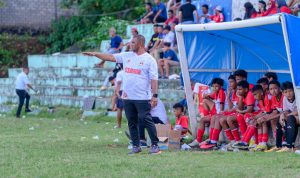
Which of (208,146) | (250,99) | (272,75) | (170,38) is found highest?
(170,38)

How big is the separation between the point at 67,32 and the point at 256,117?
23.3 metres

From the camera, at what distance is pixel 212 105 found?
16109 millimetres

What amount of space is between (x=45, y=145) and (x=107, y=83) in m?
12.3

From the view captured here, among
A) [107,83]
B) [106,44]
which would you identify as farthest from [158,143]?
[106,44]

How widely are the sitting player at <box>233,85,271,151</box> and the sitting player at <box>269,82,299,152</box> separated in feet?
1.39

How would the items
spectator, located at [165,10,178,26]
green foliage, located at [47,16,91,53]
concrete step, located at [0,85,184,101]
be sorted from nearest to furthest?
concrete step, located at [0,85,184,101] → spectator, located at [165,10,178,26] → green foliage, located at [47,16,91,53]

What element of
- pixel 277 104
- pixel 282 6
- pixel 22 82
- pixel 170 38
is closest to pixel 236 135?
pixel 277 104

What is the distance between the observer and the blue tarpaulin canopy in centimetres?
1476

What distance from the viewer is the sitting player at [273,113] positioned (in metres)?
14.4

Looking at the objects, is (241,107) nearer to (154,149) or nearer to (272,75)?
(272,75)

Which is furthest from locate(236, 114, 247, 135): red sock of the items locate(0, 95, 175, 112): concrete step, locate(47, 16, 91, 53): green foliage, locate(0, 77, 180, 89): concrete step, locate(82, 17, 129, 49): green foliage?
locate(47, 16, 91, 53): green foliage

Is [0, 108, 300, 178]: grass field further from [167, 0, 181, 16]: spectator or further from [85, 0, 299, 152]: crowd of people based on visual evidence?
[167, 0, 181, 16]: spectator

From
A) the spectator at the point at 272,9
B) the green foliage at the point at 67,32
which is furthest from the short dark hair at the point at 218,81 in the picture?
the green foliage at the point at 67,32

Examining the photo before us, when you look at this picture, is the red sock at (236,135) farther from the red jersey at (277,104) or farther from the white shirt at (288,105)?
the white shirt at (288,105)
